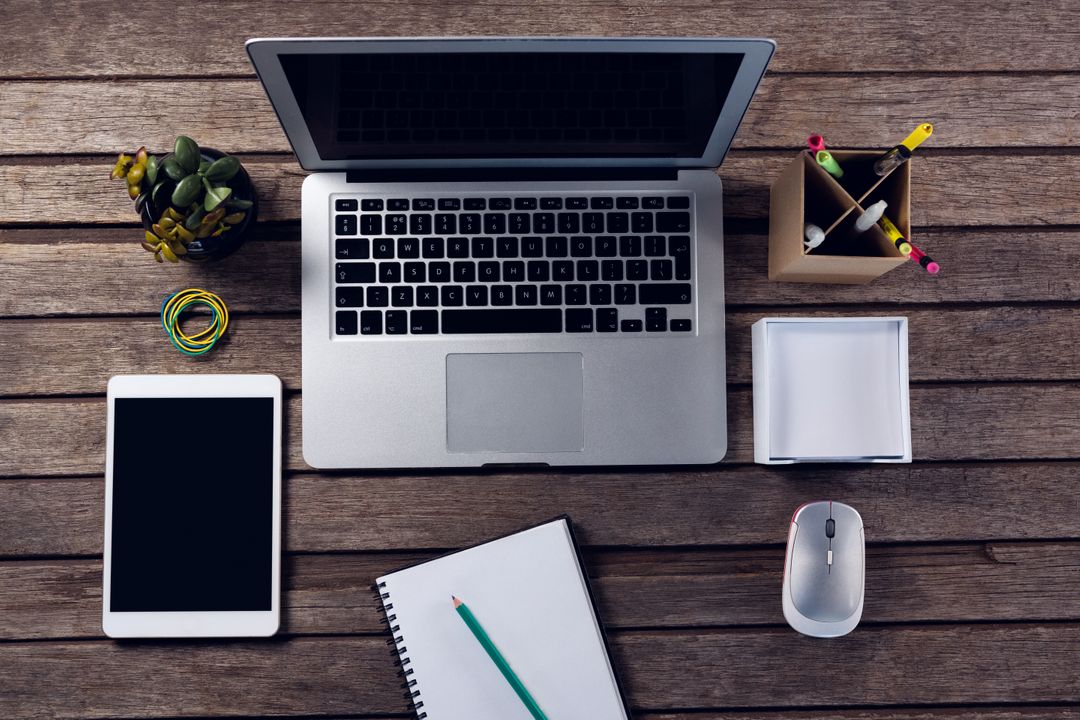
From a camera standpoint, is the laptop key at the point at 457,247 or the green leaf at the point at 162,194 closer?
the green leaf at the point at 162,194

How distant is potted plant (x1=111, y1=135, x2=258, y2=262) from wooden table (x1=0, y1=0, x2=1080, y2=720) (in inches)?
4.7

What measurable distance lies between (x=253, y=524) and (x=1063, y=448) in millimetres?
1056

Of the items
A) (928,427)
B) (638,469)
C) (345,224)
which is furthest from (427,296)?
(928,427)

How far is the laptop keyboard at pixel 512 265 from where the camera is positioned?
2.99 ft

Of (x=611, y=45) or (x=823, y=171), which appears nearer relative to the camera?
(x=611, y=45)

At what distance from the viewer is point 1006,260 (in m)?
0.97

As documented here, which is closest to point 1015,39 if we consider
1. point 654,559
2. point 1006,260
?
point 1006,260

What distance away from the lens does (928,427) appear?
96cm

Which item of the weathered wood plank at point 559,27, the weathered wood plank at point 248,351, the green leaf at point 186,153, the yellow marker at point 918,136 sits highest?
the weathered wood plank at point 559,27

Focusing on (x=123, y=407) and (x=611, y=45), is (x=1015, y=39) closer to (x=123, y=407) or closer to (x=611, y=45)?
(x=611, y=45)

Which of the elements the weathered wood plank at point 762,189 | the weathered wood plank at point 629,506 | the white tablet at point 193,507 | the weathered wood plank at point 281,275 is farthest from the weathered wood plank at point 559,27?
the weathered wood plank at point 629,506

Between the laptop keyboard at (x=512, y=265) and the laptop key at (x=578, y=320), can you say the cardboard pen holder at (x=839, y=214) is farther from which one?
the laptop key at (x=578, y=320)

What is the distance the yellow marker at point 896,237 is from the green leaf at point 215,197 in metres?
0.74

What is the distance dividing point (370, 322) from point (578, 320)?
0.85 ft
